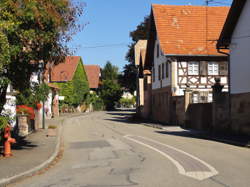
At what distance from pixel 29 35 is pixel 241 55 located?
13.4 metres

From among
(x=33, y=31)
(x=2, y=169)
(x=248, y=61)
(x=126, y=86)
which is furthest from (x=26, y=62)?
(x=126, y=86)

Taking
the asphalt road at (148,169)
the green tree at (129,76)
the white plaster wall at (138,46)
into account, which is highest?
the white plaster wall at (138,46)

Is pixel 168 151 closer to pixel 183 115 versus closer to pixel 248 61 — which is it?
pixel 248 61

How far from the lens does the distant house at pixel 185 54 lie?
32875 millimetres

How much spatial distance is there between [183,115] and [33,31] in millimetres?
19942

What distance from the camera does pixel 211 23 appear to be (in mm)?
36438

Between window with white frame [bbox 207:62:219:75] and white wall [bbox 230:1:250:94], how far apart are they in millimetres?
10736

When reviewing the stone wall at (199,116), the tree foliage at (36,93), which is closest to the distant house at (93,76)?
the stone wall at (199,116)

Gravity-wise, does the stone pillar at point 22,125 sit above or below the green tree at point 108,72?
below

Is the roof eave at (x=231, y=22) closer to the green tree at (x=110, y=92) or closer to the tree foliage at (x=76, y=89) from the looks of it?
the tree foliage at (x=76, y=89)

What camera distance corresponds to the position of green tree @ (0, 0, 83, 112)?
10.9 m

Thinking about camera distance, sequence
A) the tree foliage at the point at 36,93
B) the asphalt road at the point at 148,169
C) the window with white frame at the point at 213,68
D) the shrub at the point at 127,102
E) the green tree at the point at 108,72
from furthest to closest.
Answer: the shrub at the point at 127,102 → the green tree at the point at 108,72 → the window with white frame at the point at 213,68 → the tree foliage at the point at 36,93 → the asphalt road at the point at 148,169

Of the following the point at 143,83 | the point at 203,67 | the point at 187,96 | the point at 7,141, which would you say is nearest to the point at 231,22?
the point at 187,96

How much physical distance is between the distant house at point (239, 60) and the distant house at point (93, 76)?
67.0 m
